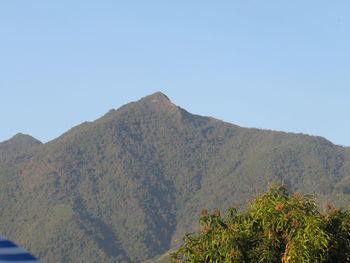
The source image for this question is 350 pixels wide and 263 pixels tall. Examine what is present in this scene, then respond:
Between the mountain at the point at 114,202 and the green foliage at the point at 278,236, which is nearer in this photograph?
the green foliage at the point at 278,236

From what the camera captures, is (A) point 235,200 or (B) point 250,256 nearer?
(B) point 250,256

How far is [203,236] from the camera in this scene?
17656mm

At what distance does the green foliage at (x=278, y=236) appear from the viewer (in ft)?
50.0

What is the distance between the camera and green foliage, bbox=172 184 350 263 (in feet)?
50.0

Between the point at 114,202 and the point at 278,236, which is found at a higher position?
the point at 114,202

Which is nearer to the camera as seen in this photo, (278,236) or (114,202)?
(278,236)

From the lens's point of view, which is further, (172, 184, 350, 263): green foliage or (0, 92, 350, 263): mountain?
(0, 92, 350, 263): mountain

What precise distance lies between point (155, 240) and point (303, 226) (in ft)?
529

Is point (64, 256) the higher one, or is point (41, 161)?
point (41, 161)

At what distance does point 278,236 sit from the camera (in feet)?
53.4

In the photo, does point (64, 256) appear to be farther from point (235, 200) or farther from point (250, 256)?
point (250, 256)

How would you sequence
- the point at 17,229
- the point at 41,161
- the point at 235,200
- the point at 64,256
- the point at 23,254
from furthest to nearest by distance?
the point at 41,161 → the point at 235,200 → the point at 17,229 → the point at 64,256 → the point at 23,254

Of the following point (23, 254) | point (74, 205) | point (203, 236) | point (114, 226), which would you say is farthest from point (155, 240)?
point (23, 254)

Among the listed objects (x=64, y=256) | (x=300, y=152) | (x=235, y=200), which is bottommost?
(x=64, y=256)
